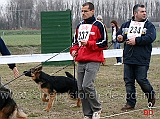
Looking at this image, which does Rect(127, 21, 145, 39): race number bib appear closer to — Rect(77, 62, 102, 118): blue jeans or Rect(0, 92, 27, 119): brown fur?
Rect(77, 62, 102, 118): blue jeans

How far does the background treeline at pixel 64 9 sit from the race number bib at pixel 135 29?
21581 mm

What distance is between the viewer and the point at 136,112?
7.39 meters

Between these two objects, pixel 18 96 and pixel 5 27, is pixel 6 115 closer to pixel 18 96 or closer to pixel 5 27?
pixel 18 96

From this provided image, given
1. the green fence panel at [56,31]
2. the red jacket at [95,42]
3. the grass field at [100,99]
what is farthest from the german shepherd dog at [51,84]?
the green fence panel at [56,31]

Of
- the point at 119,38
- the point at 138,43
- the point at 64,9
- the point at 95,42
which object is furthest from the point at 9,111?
the point at 64,9

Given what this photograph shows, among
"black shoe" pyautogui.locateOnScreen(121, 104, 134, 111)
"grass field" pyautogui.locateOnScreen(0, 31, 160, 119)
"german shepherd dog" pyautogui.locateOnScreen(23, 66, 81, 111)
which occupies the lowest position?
"grass field" pyautogui.locateOnScreen(0, 31, 160, 119)

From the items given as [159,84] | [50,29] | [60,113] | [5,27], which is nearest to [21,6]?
[5,27]

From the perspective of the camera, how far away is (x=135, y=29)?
7.30 meters

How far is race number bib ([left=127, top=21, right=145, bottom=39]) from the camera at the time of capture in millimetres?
7273

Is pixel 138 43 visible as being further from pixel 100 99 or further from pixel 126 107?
pixel 100 99

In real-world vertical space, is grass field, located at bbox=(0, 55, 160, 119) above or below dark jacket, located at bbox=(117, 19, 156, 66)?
below

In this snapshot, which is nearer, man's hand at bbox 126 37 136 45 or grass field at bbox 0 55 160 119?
man's hand at bbox 126 37 136 45

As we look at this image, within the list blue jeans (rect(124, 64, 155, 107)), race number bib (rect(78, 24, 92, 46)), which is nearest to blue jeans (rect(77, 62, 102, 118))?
race number bib (rect(78, 24, 92, 46))

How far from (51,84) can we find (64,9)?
94.4 ft
